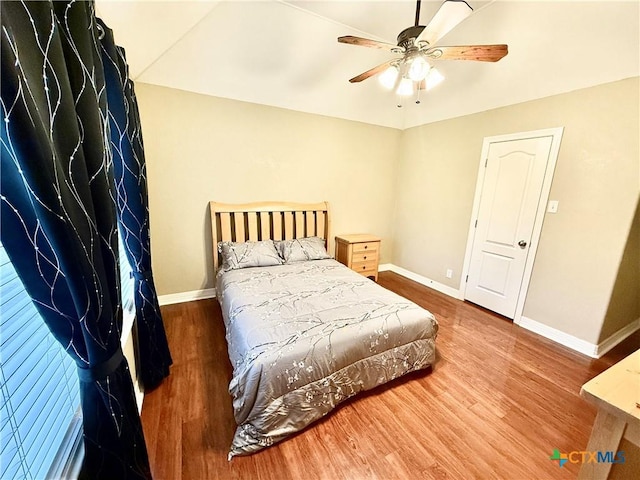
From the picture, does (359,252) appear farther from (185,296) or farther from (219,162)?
(185,296)

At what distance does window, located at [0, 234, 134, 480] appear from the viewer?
0.73 metres

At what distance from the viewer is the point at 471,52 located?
164 centimetres

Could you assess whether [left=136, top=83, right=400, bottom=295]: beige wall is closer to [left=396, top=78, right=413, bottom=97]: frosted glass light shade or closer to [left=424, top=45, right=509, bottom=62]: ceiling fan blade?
[left=396, top=78, right=413, bottom=97]: frosted glass light shade

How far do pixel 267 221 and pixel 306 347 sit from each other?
204cm

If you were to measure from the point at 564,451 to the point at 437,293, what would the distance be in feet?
7.38

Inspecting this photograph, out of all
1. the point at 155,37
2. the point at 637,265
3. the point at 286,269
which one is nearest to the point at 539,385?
the point at 637,265

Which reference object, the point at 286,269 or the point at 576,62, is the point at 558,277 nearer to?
the point at 576,62

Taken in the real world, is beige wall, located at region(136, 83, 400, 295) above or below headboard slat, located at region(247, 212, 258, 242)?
above

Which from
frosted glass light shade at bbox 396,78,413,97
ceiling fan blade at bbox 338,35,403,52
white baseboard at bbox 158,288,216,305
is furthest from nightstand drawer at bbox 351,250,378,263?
ceiling fan blade at bbox 338,35,403,52

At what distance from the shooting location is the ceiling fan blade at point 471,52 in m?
1.55

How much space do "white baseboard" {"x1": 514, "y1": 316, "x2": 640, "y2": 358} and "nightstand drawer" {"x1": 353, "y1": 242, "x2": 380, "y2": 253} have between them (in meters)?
1.85

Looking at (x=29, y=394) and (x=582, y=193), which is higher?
(x=582, y=193)

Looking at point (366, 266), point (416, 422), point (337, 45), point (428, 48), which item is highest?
point (337, 45)

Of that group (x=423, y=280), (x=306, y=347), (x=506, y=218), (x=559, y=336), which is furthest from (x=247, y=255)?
(x=559, y=336)
